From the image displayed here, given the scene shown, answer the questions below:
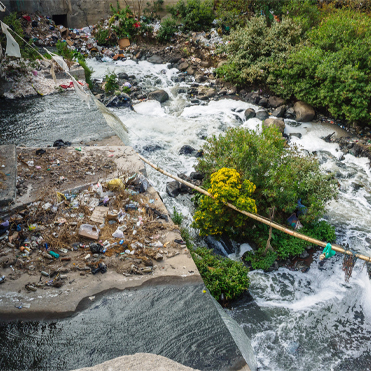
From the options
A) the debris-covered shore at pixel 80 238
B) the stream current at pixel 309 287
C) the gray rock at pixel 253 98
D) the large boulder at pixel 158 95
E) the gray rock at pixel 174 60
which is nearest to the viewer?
the debris-covered shore at pixel 80 238

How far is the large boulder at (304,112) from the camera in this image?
26.9 ft

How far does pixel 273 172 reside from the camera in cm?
465

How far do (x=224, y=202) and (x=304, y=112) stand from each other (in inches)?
202

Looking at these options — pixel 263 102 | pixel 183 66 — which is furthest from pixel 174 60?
pixel 263 102

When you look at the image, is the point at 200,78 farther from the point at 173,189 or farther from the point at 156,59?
the point at 173,189

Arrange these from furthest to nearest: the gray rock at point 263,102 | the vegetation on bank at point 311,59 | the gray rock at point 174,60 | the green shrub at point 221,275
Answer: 1. the gray rock at point 174,60
2. the gray rock at point 263,102
3. the vegetation on bank at point 311,59
4. the green shrub at point 221,275

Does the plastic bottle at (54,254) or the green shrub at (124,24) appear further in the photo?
the green shrub at (124,24)

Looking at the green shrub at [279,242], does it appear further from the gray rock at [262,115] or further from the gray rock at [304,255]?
the gray rock at [262,115]

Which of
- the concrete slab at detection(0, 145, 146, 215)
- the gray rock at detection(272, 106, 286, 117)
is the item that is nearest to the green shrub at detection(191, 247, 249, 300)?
the concrete slab at detection(0, 145, 146, 215)

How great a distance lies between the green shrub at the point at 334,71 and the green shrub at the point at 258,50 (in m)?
0.40

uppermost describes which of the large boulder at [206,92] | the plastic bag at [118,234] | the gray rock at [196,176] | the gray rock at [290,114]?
the large boulder at [206,92]

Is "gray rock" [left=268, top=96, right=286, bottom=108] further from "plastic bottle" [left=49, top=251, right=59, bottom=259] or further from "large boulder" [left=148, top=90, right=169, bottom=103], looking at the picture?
"plastic bottle" [left=49, top=251, right=59, bottom=259]

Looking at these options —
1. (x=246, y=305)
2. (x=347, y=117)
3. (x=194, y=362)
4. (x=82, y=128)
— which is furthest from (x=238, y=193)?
(x=347, y=117)

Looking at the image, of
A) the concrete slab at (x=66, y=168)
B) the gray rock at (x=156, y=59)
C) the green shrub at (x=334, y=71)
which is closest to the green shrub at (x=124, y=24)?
the gray rock at (x=156, y=59)
